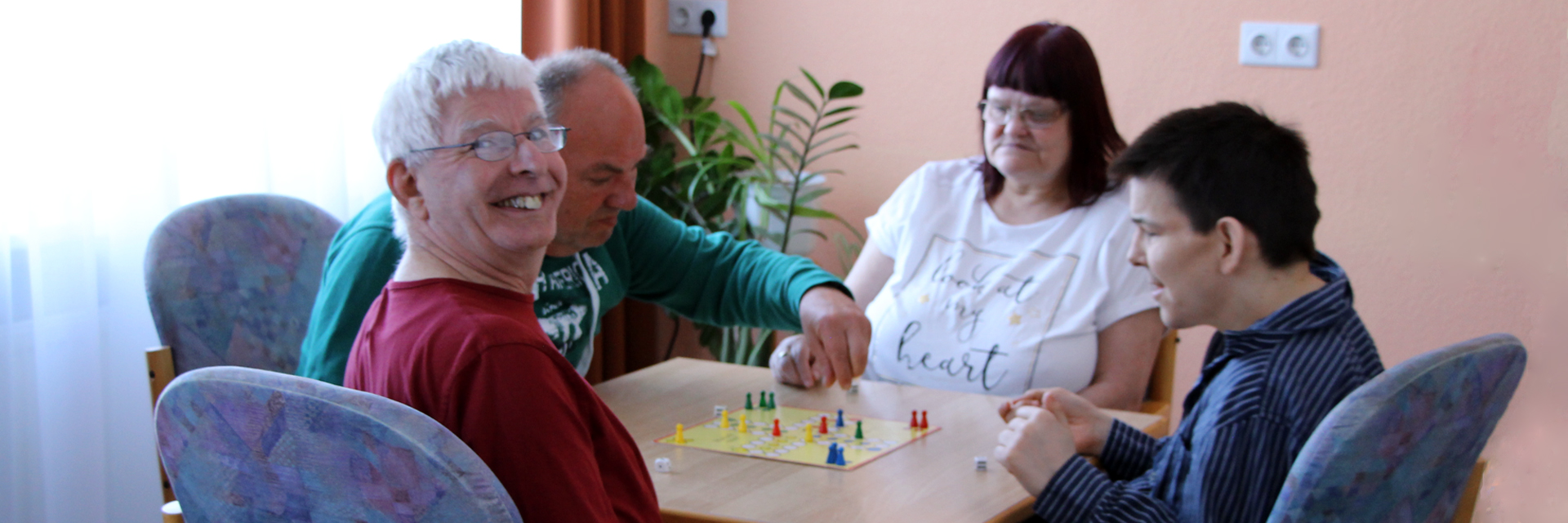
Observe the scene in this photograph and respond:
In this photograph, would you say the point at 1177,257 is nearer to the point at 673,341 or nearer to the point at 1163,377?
the point at 1163,377

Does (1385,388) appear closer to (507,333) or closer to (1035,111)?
(507,333)

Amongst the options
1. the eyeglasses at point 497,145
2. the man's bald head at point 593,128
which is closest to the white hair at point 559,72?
the man's bald head at point 593,128

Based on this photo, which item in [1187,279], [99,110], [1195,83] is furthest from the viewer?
[1195,83]

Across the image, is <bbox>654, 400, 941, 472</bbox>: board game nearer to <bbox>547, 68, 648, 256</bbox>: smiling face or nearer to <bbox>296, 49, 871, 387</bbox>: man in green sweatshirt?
<bbox>296, 49, 871, 387</bbox>: man in green sweatshirt

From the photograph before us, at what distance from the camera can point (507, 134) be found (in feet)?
3.35

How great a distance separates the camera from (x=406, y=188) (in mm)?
1028

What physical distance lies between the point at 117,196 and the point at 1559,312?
2825 millimetres

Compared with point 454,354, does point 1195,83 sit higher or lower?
higher

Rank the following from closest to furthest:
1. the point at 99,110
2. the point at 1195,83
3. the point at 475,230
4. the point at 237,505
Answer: the point at 237,505 < the point at 475,230 < the point at 99,110 < the point at 1195,83

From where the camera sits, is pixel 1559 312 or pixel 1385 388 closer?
pixel 1385 388

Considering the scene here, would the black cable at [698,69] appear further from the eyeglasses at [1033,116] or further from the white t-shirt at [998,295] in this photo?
the eyeglasses at [1033,116]

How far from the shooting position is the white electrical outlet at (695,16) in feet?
11.2

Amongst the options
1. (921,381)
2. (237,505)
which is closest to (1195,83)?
(921,381)

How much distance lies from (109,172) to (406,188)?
1.22 m
